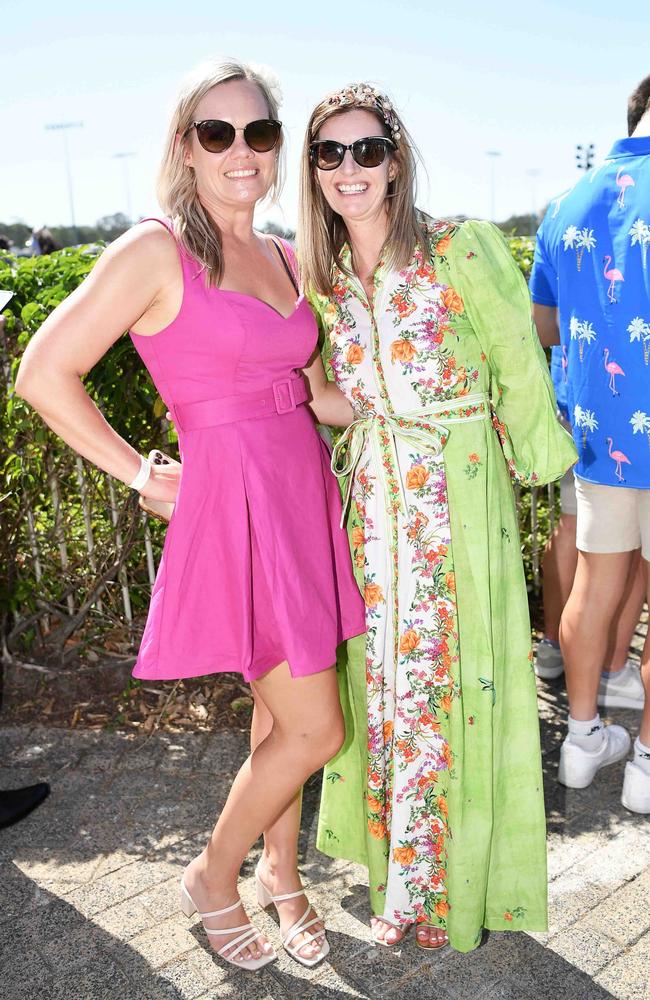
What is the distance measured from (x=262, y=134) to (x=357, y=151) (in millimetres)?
222

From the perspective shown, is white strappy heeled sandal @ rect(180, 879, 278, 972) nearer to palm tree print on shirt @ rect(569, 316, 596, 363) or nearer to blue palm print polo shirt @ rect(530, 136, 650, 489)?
blue palm print polo shirt @ rect(530, 136, 650, 489)

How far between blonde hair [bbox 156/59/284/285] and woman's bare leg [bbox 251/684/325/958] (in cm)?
111

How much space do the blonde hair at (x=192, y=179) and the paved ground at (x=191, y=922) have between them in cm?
167

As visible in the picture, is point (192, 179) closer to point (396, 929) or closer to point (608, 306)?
point (608, 306)

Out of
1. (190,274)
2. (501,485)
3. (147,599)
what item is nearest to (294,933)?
(501,485)

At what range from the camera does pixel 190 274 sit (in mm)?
2055

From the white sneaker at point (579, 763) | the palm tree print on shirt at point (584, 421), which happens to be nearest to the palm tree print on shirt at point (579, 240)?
the palm tree print on shirt at point (584, 421)

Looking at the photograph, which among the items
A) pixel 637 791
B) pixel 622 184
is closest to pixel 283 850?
pixel 637 791

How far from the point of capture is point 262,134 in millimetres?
2154

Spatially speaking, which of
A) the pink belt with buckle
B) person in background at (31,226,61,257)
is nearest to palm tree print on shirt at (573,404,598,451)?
the pink belt with buckle

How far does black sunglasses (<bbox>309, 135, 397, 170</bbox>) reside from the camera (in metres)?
2.12

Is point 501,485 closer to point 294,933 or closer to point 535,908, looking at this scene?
point 535,908

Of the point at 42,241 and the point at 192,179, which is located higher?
the point at 192,179

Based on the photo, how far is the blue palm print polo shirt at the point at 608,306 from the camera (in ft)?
8.57
